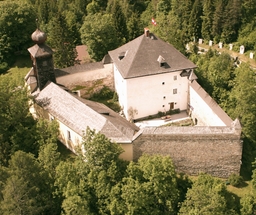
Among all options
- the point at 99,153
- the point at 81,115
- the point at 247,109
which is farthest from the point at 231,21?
the point at 99,153

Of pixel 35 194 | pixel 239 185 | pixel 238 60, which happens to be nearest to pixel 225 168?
pixel 239 185

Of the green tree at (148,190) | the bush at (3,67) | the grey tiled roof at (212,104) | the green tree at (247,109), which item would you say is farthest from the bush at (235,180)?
the bush at (3,67)

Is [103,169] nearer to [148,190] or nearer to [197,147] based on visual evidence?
[148,190]

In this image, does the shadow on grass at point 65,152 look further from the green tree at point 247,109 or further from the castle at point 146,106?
the green tree at point 247,109

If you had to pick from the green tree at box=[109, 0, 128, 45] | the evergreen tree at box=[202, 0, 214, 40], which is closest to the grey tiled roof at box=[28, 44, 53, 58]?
the green tree at box=[109, 0, 128, 45]

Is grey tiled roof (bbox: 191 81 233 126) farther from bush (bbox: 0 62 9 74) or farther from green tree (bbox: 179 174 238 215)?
bush (bbox: 0 62 9 74)

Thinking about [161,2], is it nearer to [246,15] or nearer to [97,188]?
[246,15]
